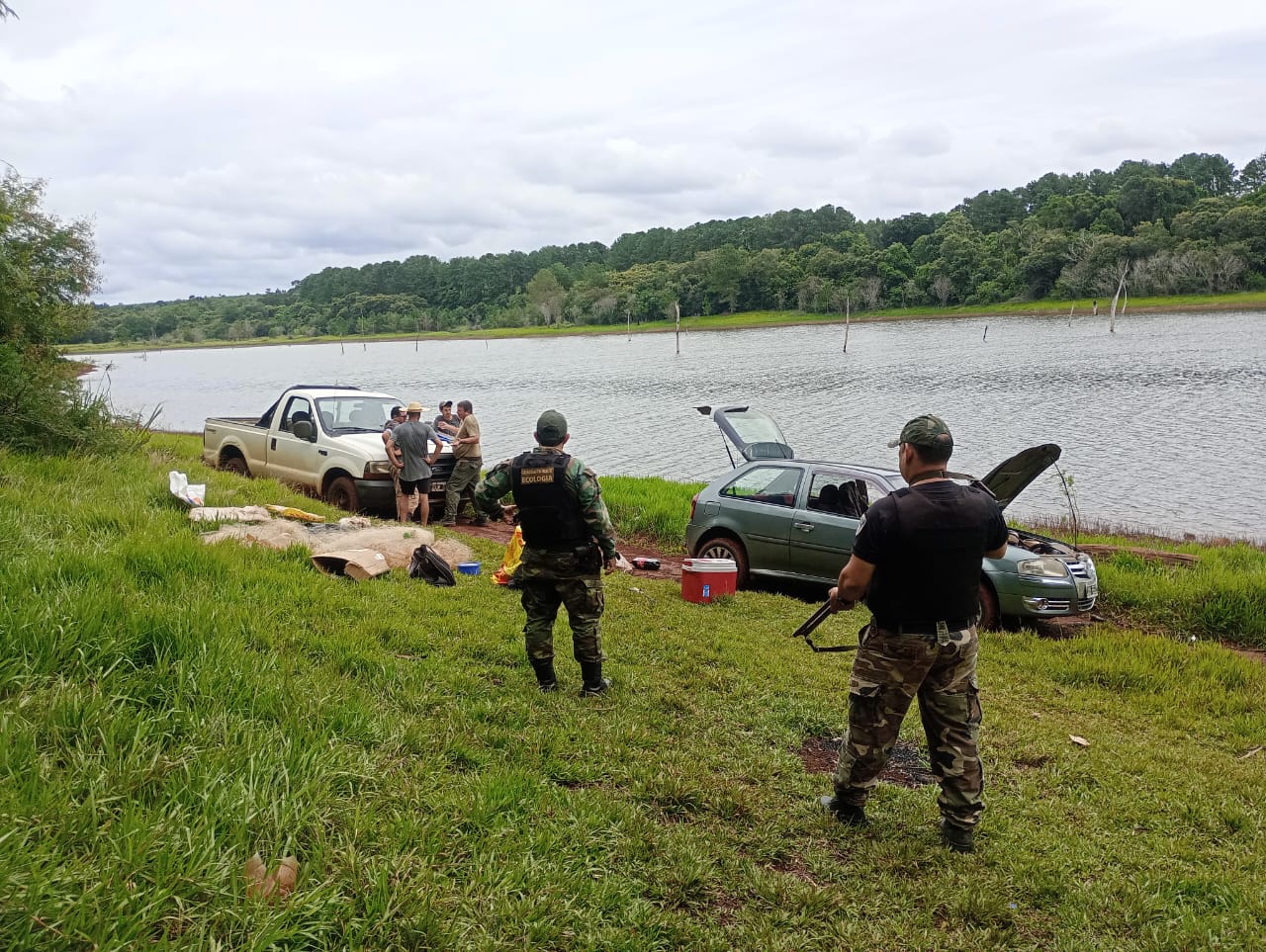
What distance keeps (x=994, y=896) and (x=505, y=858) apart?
2160 mm

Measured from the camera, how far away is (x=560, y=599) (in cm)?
567

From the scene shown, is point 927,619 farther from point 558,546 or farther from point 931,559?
point 558,546

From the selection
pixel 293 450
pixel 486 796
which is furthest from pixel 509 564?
pixel 293 450

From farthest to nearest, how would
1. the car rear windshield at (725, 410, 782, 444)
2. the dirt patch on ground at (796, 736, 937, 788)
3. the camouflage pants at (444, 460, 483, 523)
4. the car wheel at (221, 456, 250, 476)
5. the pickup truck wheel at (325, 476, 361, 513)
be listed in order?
1. the car wheel at (221, 456, 250, 476)
2. the camouflage pants at (444, 460, 483, 523)
3. the pickup truck wheel at (325, 476, 361, 513)
4. the car rear windshield at (725, 410, 782, 444)
5. the dirt patch on ground at (796, 736, 937, 788)

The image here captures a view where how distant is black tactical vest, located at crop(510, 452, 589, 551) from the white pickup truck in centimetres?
748

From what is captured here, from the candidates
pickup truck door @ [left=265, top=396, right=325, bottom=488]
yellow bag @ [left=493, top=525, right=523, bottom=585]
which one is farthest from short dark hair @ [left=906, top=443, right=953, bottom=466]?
pickup truck door @ [left=265, top=396, right=325, bottom=488]

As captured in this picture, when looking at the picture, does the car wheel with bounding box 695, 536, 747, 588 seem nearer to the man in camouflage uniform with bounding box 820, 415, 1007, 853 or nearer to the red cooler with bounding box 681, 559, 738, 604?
the red cooler with bounding box 681, 559, 738, 604

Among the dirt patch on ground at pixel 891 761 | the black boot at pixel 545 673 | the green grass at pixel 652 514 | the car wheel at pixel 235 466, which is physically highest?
the car wheel at pixel 235 466

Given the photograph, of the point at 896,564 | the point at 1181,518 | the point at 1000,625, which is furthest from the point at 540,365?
the point at 896,564

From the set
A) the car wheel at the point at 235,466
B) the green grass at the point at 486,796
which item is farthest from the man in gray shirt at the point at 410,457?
the green grass at the point at 486,796

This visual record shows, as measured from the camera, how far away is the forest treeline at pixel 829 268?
87.5m

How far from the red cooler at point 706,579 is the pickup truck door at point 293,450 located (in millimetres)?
6784

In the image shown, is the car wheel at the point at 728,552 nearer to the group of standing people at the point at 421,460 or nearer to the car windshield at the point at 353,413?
the group of standing people at the point at 421,460

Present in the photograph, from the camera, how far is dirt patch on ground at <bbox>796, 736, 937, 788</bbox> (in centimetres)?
505
